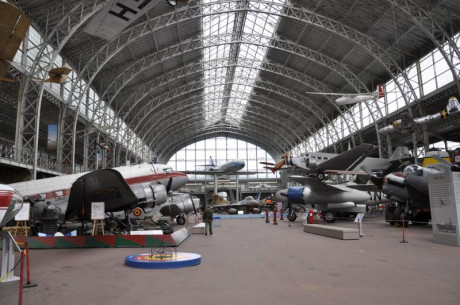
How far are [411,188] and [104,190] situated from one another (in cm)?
1491

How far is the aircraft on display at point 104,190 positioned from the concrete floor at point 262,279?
3.16m

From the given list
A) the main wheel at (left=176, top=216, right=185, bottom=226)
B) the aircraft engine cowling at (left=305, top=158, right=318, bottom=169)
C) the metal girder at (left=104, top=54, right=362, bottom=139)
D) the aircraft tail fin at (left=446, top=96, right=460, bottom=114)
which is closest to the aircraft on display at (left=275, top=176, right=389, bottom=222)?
the aircraft engine cowling at (left=305, top=158, right=318, bottom=169)

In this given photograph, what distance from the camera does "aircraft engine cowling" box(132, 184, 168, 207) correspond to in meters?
15.2

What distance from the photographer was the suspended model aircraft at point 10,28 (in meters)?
7.76

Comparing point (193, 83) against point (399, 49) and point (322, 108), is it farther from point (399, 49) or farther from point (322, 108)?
point (399, 49)

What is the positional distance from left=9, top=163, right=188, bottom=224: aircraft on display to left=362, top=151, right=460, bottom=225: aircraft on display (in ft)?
40.1

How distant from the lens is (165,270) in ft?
25.4

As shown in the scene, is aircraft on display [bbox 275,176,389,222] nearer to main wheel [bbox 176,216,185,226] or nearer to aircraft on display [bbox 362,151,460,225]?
aircraft on display [bbox 362,151,460,225]

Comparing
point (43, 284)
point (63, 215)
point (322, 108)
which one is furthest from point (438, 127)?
point (43, 284)

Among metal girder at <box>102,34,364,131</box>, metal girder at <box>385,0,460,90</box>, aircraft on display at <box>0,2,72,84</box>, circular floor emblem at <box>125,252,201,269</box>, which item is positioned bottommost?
circular floor emblem at <box>125,252,201,269</box>

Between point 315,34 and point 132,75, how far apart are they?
738 inches

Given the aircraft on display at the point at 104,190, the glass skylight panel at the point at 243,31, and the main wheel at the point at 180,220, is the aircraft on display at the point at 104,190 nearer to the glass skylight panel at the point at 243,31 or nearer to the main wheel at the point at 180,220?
the main wheel at the point at 180,220

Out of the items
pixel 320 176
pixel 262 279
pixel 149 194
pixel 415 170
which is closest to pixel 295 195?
pixel 320 176

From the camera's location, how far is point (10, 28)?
809 cm
